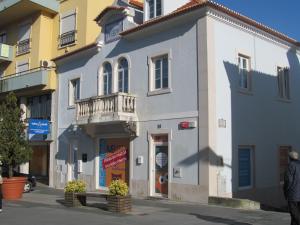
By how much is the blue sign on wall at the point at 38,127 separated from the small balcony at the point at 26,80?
7.91ft

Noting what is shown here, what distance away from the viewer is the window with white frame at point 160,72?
17812 mm

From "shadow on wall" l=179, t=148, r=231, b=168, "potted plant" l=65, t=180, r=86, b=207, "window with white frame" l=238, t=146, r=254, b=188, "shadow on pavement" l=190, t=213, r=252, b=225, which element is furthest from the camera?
"window with white frame" l=238, t=146, r=254, b=188

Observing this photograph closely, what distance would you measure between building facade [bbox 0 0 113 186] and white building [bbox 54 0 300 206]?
3.43m

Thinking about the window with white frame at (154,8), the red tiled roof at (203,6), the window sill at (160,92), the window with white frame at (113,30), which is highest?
the window with white frame at (154,8)

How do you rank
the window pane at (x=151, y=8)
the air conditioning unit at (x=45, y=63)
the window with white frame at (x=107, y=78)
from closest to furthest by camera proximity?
the window pane at (x=151, y=8), the window with white frame at (x=107, y=78), the air conditioning unit at (x=45, y=63)

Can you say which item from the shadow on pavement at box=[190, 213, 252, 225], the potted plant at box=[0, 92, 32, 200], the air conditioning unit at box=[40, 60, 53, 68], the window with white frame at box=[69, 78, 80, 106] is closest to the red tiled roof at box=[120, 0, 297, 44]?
the window with white frame at box=[69, 78, 80, 106]

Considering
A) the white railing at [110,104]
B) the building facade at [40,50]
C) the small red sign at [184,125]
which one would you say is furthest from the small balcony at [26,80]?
the small red sign at [184,125]

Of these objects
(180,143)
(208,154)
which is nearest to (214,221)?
(208,154)

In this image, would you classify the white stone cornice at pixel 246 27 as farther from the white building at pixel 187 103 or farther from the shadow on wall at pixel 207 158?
the shadow on wall at pixel 207 158

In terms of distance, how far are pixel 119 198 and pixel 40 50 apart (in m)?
17.2

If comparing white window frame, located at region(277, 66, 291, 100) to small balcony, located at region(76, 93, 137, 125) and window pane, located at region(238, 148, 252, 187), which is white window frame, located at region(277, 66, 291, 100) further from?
small balcony, located at region(76, 93, 137, 125)

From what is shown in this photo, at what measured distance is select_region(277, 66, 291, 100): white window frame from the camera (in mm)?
20266

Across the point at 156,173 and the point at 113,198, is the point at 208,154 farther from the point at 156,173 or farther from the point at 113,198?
the point at 113,198

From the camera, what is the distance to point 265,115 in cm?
1877
